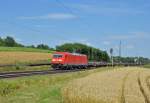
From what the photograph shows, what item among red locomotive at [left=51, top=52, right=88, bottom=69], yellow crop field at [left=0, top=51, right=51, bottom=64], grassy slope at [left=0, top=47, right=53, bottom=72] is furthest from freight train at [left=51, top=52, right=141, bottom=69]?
yellow crop field at [left=0, top=51, right=51, bottom=64]

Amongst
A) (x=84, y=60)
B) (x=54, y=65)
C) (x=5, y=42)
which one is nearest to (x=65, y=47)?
(x=5, y=42)

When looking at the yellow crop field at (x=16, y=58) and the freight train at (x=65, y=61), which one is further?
the yellow crop field at (x=16, y=58)

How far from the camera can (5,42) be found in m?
191

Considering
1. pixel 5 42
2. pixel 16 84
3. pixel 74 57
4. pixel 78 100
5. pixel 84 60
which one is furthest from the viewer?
pixel 5 42

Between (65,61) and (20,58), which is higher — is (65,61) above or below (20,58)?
below

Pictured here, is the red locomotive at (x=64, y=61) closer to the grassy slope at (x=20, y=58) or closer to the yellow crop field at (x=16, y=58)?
the grassy slope at (x=20, y=58)

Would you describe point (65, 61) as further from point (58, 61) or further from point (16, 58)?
point (16, 58)

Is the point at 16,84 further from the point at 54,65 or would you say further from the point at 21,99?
the point at 54,65

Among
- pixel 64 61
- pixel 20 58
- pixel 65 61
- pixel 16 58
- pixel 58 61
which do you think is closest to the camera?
pixel 58 61

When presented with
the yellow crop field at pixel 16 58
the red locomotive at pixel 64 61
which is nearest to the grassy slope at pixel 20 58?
the yellow crop field at pixel 16 58

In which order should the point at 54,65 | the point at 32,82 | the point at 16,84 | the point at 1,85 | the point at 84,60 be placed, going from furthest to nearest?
the point at 84,60, the point at 54,65, the point at 32,82, the point at 16,84, the point at 1,85

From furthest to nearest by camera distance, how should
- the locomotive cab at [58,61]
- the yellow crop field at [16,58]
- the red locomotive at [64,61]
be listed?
the yellow crop field at [16,58] < the red locomotive at [64,61] < the locomotive cab at [58,61]

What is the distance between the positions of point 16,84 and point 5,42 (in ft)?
539

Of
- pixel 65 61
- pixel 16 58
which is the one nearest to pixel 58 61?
pixel 65 61
